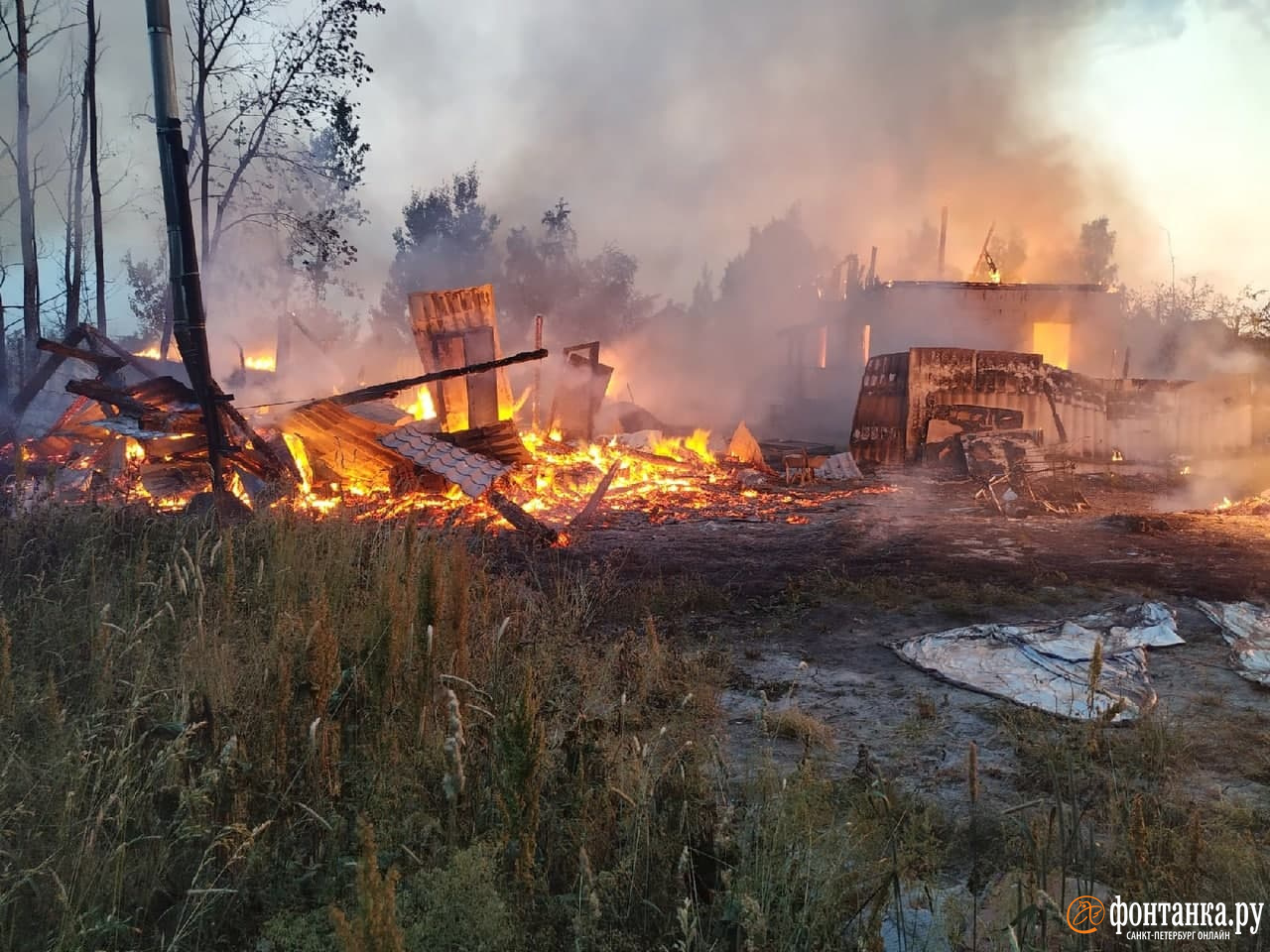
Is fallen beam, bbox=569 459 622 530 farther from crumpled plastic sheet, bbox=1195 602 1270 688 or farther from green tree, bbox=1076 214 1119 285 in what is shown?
green tree, bbox=1076 214 1119 285

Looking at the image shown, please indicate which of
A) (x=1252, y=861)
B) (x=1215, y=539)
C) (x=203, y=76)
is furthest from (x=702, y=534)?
(x=203, y=76)

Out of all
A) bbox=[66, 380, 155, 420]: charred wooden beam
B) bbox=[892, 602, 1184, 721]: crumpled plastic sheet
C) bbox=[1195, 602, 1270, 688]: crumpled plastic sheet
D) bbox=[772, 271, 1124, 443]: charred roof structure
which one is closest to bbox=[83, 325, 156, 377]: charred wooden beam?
bbox=[66, 380, 155, 420]: charred wooden beam

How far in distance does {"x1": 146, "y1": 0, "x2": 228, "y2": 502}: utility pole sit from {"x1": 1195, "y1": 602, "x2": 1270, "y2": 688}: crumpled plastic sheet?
9.02 m

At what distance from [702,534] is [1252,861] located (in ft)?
28.3

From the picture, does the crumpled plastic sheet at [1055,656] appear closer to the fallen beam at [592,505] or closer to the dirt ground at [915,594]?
the dirt ground at [915,594]

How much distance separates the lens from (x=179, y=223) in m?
8.36

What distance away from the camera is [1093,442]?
1661cm

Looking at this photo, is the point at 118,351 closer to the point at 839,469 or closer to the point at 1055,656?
the point at 1055,656

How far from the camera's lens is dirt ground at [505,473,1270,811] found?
13.7ft

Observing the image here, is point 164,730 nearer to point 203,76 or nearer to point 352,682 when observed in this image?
point 352,682

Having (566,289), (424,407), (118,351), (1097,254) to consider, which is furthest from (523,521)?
(1097,254)

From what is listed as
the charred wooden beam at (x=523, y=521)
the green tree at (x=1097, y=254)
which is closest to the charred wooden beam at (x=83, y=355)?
the charred wooden beam at (x=523, y=521)

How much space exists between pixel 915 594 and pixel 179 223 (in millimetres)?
8629

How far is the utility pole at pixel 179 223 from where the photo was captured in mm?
8195
